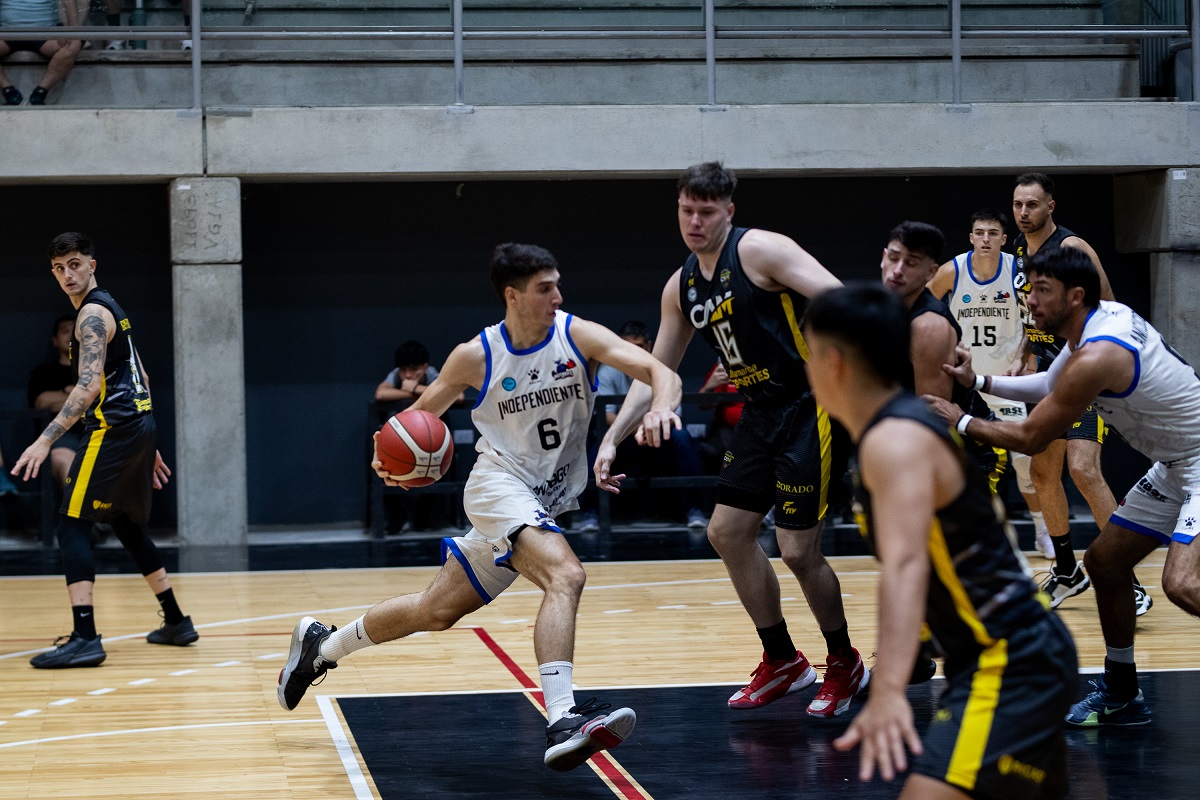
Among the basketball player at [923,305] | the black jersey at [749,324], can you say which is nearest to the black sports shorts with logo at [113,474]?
the black jersey at [749,324]

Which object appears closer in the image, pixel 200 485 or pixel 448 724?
pixel 448 724

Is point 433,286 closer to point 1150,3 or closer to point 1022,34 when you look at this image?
point 1022,34

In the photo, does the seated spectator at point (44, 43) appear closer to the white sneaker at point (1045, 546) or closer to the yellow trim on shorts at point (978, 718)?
the white sneaker at point (1045, 546)

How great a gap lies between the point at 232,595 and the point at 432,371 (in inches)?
126

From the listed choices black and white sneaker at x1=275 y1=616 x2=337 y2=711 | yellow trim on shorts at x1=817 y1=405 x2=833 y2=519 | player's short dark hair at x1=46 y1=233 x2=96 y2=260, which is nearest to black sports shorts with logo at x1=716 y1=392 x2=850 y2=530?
yellow trim on shorts at x1=817 y1=405 x2=833 y2=519

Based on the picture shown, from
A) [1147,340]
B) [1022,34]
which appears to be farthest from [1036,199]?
[1022,34]

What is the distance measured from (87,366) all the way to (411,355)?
4343 mm

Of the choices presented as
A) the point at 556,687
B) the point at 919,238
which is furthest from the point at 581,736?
the point at 919,238

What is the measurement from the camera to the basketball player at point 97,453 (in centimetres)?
594

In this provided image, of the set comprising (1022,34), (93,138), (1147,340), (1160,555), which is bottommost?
(1160,555)

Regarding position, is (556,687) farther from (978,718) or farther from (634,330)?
(634,330)

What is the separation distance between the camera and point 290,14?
9.89 m

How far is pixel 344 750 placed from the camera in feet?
14.8

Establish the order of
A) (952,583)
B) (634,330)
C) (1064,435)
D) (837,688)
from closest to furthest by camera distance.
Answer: (952,583)
(837,688)
(1064,435)
(634,330)
